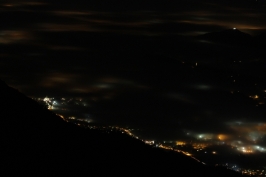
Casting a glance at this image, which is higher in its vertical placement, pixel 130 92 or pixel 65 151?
pixel 130 92

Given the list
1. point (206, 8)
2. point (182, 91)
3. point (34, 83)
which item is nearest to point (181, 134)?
point (182, 91)

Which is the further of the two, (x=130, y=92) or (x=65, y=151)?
(x=130, y=92)

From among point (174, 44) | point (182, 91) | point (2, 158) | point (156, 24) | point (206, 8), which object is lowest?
point (2, 158)

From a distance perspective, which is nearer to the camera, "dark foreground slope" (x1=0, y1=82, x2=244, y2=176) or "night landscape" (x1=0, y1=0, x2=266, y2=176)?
"dark foreground slope" (x1=0, y1=82, x2=244, y2=176)

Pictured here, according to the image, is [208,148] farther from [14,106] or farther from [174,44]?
[174,44]
